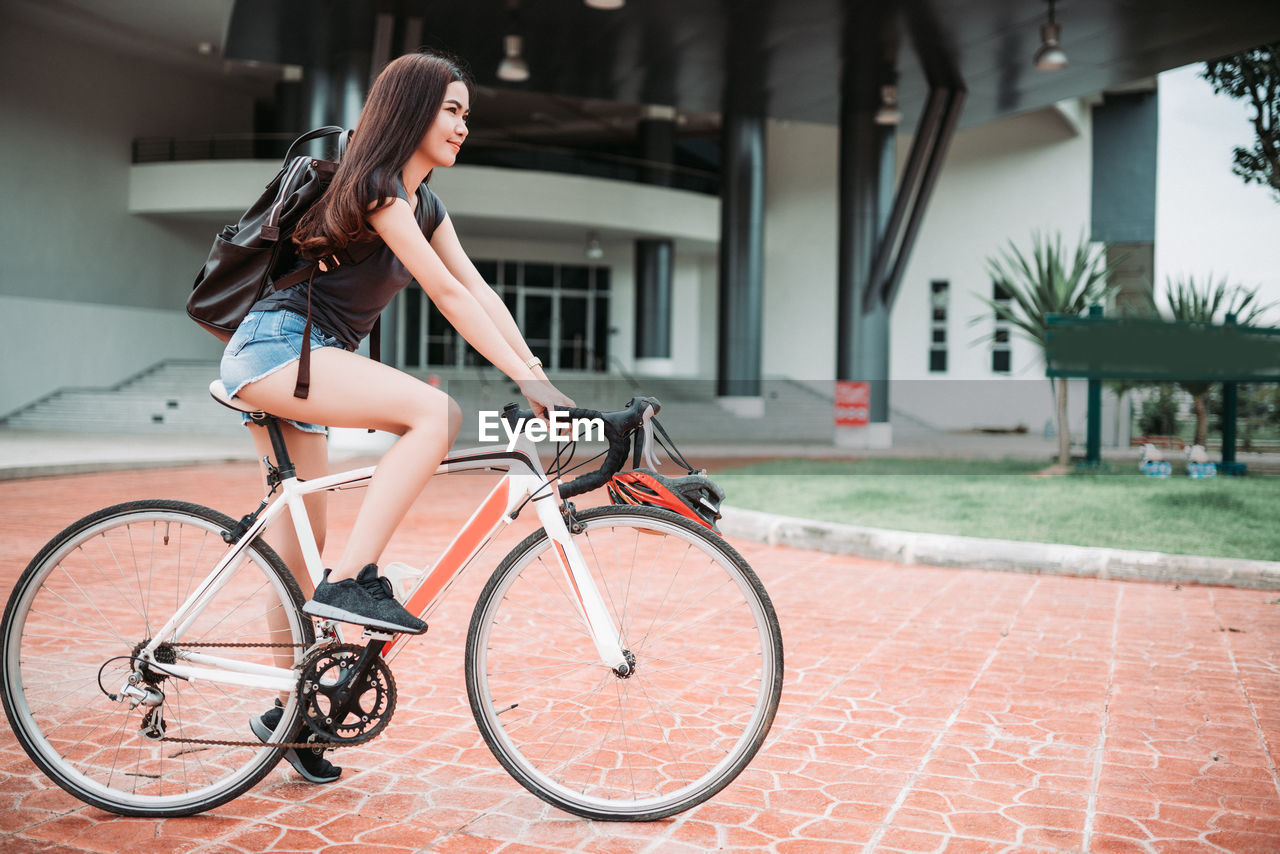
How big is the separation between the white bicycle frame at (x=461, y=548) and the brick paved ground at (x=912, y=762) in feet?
1.26

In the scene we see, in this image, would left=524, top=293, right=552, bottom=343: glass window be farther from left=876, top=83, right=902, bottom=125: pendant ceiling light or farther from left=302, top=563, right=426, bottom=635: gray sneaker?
left=302, top=563, right=426, bottom=635: gray sneaker

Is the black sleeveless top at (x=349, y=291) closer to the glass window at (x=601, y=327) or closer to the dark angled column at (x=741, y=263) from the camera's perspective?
the dark angled column at (x=741, y=263)

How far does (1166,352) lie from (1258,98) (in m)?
6.35

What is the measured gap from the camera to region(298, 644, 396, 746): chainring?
8.19 ft

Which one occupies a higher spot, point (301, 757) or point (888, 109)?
point (888, 109)

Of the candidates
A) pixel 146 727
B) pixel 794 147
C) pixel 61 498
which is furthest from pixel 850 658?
pixel 794 147

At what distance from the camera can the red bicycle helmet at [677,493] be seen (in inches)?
95.1

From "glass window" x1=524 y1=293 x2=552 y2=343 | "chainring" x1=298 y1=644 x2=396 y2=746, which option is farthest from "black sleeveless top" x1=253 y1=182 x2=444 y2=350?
"glass window" x1=524 y1=293 x2=552 y2=343

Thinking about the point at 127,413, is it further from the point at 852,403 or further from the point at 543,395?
the point at 543,395

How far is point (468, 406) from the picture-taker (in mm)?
20875

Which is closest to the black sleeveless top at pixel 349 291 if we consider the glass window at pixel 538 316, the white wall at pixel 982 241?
the white wall at pixel 982 241

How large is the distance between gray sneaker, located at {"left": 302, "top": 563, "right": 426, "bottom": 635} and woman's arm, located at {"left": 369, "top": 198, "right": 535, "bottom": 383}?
22.9 inches

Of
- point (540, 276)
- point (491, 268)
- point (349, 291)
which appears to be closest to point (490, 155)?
point (491, 268)

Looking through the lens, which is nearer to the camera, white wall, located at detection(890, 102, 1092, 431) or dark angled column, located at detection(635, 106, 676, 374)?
white wall, located at detection(890, 102, 1092, 431)
